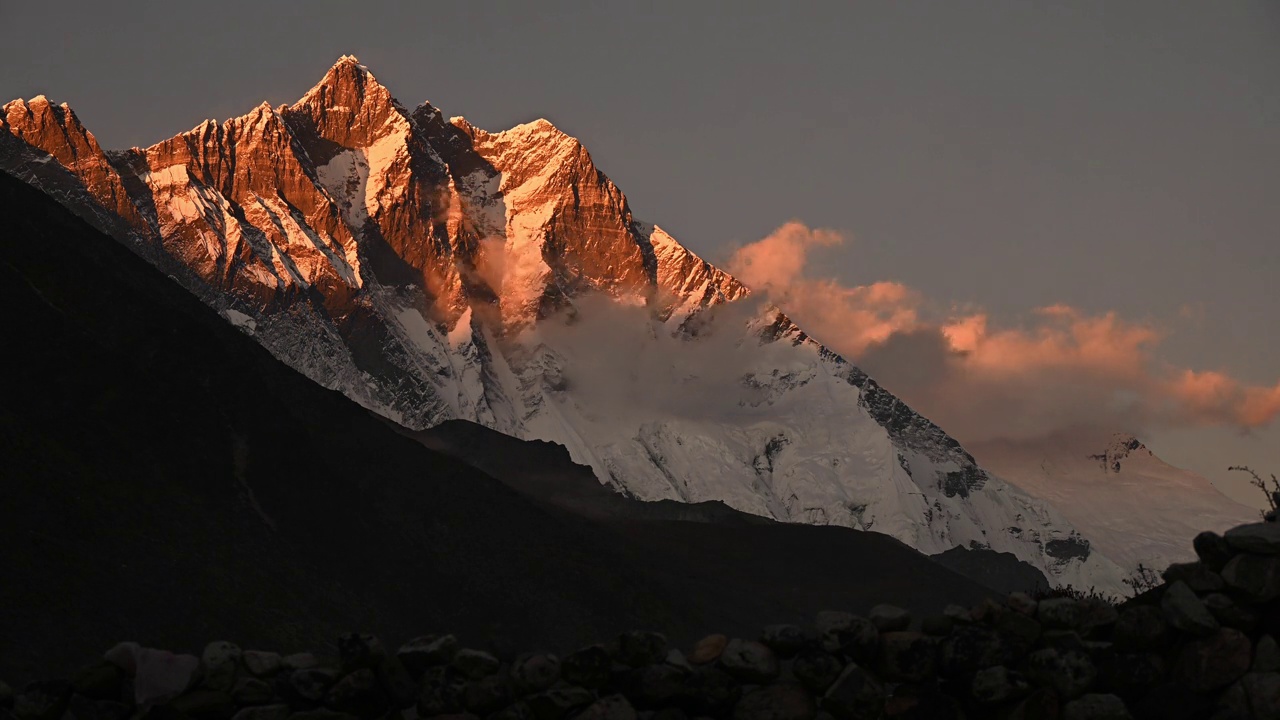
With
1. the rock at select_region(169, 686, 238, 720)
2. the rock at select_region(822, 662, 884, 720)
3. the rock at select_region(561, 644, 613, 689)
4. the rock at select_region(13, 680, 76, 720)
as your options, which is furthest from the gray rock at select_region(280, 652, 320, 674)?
the rock at select_region(822, 662, 884, 720)

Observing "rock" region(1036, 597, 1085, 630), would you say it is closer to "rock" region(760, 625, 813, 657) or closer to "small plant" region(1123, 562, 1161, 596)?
A: "rock" region(760, 625, 813, 657)

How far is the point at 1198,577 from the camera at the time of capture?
15.4 m

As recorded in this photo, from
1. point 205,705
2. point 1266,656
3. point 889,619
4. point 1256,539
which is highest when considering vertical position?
point 1256,539

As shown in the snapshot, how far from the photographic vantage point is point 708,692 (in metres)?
15.0

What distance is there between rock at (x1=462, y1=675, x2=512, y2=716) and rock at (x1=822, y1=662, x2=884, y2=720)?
310cm

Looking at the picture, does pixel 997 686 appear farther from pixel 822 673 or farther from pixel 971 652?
pixel 822 673

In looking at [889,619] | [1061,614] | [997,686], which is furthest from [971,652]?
[1061,614]

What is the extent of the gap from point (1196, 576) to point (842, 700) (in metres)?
3.78

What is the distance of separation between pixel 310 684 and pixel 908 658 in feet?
19.2

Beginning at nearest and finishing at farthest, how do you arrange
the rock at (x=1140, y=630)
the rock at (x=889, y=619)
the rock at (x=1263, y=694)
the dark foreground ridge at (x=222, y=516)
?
the rock at (x=1263, y=694) < the rock at (x=1140, y=630) < the rock at (x=889, y=619) < the dark foreground ridge at (x=222, y=516)

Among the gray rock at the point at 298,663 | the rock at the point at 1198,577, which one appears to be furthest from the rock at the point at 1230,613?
the gray rock at the point at 298,663

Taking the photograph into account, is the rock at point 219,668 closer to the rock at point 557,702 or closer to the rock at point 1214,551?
the rock at point 557,702

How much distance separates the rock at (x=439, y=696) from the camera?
1505cm

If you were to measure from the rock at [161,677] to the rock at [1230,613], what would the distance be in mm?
9988
